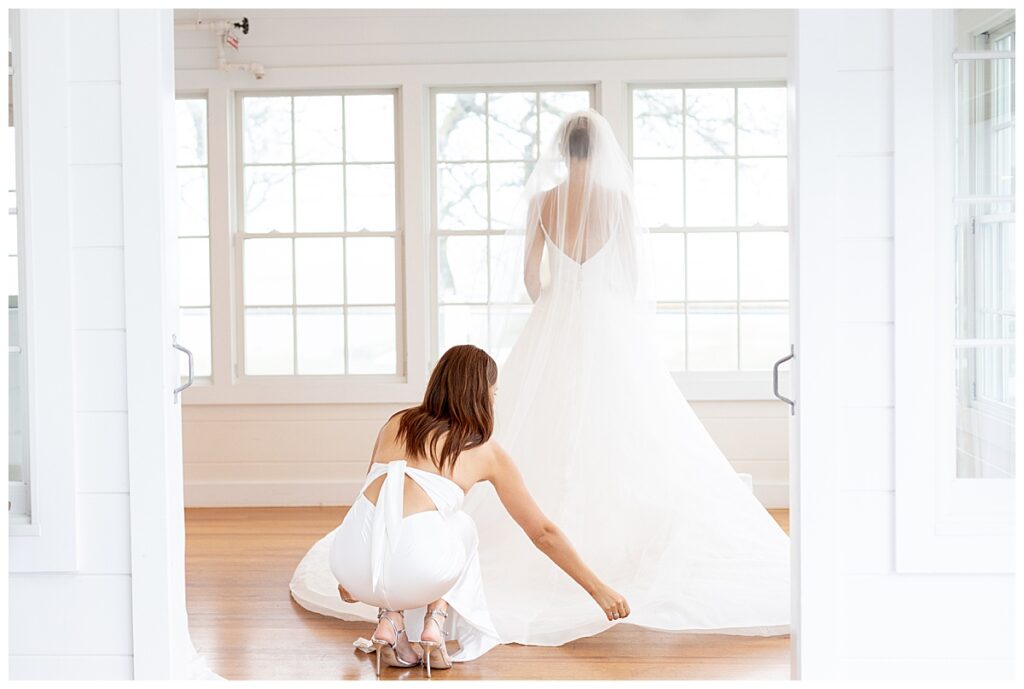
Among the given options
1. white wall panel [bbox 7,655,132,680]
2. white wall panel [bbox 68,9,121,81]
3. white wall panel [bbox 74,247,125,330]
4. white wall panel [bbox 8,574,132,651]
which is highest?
white wall panel [bbox 68,9,121,81]

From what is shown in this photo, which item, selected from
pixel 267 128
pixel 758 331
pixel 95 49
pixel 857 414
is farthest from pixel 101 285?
pixel 758 331

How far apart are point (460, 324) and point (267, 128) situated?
1542 mm

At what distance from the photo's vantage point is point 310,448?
5.71 meters

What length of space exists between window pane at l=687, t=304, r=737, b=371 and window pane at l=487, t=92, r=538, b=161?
1282 millimetres

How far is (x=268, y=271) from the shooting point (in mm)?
5766

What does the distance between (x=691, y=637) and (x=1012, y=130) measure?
72.8 inches

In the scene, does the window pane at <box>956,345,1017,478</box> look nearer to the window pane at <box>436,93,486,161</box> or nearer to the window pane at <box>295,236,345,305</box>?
the window pane at <box>436,93,486,161</box>

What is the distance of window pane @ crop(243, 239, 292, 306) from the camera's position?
576 cm

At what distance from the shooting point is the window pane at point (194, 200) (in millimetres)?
5766

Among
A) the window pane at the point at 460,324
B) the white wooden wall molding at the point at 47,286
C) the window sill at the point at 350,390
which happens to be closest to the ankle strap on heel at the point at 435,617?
the white wooden wall molding at the point at 47,286

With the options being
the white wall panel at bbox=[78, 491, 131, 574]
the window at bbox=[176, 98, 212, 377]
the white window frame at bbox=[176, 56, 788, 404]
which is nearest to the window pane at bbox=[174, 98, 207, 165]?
the window at bbox=[176, 98, 212, 377]

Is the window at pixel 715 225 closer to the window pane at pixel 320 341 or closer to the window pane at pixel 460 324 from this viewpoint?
the window pane at pixel 460 324

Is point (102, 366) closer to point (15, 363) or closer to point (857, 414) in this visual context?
point (15, 363)

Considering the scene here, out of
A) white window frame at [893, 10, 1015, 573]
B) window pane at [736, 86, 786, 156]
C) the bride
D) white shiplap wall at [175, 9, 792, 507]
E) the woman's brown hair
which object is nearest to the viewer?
white window frame at [893, 10, 1015, 573]
